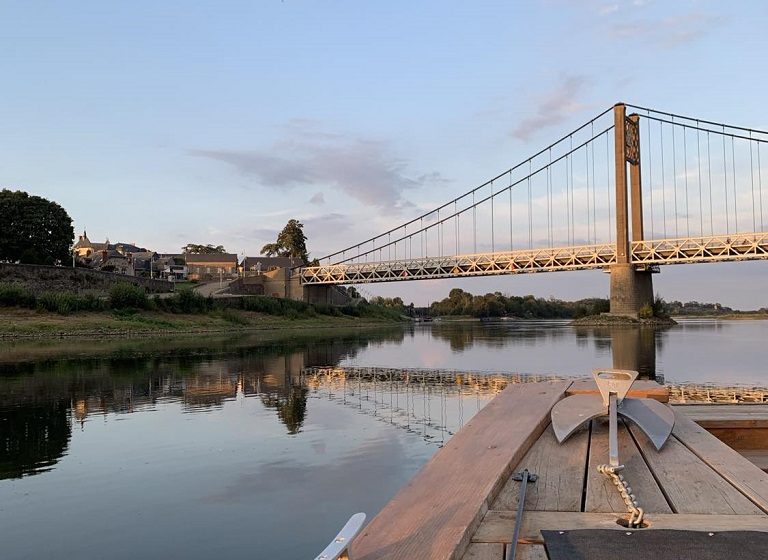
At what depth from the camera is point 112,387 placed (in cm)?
1606

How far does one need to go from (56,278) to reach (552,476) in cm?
6438

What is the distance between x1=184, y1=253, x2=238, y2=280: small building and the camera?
119 metres

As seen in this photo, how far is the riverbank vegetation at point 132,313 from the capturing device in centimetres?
4319

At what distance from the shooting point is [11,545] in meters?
5.22

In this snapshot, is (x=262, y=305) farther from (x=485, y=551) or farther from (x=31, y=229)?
(x=485, y=551)

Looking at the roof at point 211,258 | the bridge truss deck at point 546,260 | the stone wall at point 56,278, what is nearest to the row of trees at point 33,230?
the stone wall at point 56,278

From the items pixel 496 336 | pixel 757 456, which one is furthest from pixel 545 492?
pixel 496 336

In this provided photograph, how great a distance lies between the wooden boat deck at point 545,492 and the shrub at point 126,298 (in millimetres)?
51847

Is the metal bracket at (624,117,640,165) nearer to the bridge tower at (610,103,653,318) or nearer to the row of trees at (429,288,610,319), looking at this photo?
the bridge tower at (610,103,653,318)

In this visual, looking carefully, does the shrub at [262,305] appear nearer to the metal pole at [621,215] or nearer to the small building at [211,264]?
the metal pole at [621,215]

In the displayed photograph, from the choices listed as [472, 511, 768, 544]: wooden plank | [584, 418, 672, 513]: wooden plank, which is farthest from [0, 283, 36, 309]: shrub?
[472, 511, 768, 544]: wooden plank

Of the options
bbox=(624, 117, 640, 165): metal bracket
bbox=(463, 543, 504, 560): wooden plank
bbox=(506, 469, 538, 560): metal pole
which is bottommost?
bbox=(463, 543, 504, 560): wooden plank

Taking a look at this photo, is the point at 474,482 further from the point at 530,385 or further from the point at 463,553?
the point at 530,385

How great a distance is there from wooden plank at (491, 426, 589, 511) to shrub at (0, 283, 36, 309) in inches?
1943
